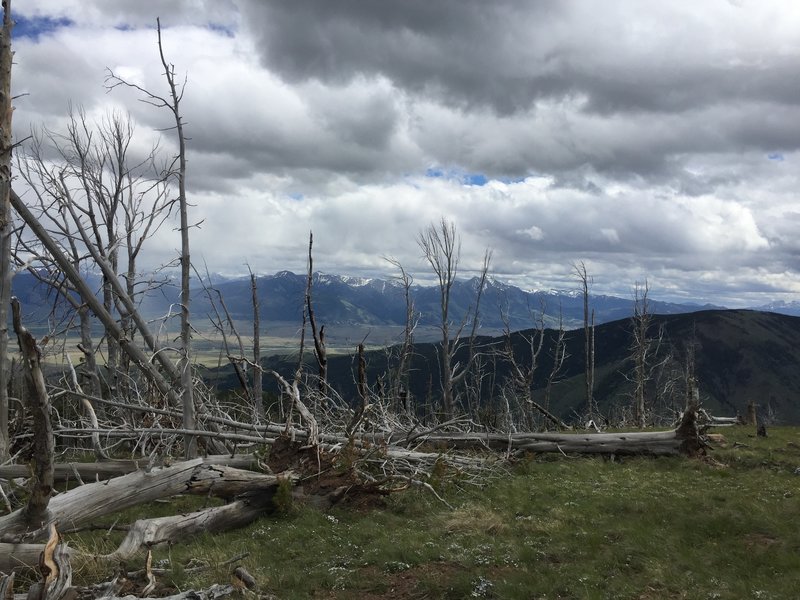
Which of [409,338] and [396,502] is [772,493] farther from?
[409,338]

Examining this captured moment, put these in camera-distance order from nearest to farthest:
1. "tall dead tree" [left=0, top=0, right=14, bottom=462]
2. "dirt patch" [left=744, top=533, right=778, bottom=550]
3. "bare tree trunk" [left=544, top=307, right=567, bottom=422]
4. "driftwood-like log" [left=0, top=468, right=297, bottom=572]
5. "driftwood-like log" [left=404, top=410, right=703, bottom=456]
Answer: "driftwood-like log" [left=0, top=468, right=297, bottom=572], "dirt patch" [left=744, top=533, right=778, bottom=550], "tall dead tree" [left=0, top=0, right=14, bottom=462], "driftwood-like log" [left=404, top=410, right=703, bottom=456], "bare tree trunk" [left=544, top=307, right=567, bottom=422]

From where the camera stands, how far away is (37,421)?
27.5 feet

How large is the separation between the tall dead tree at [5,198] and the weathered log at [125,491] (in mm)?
3436

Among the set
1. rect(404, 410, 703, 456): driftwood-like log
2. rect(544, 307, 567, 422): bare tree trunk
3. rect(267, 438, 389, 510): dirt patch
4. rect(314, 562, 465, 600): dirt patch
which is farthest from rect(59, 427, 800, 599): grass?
rect(544, 307, 567, 422): bare tree trunk

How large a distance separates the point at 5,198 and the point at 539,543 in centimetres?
1433

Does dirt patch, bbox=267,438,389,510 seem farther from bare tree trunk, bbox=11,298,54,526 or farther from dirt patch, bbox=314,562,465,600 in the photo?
bare tree trunk, bbox=11,298,54,526

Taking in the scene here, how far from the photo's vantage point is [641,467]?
1791cm

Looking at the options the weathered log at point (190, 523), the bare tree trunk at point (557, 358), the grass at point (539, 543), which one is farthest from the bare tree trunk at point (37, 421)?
the bare tree trunk at point (557, 358)

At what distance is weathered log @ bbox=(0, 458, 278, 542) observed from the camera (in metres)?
9.77

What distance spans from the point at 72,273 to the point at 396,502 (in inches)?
436

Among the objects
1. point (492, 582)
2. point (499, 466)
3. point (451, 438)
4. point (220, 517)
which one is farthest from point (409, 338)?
point (492, 582)

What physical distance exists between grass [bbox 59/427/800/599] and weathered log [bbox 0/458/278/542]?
2.14 ft

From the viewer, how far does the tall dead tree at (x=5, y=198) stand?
12070mm

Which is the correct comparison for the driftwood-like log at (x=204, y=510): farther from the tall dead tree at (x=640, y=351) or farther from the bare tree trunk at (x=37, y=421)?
the tall dead tree at (x=640, y=351)
